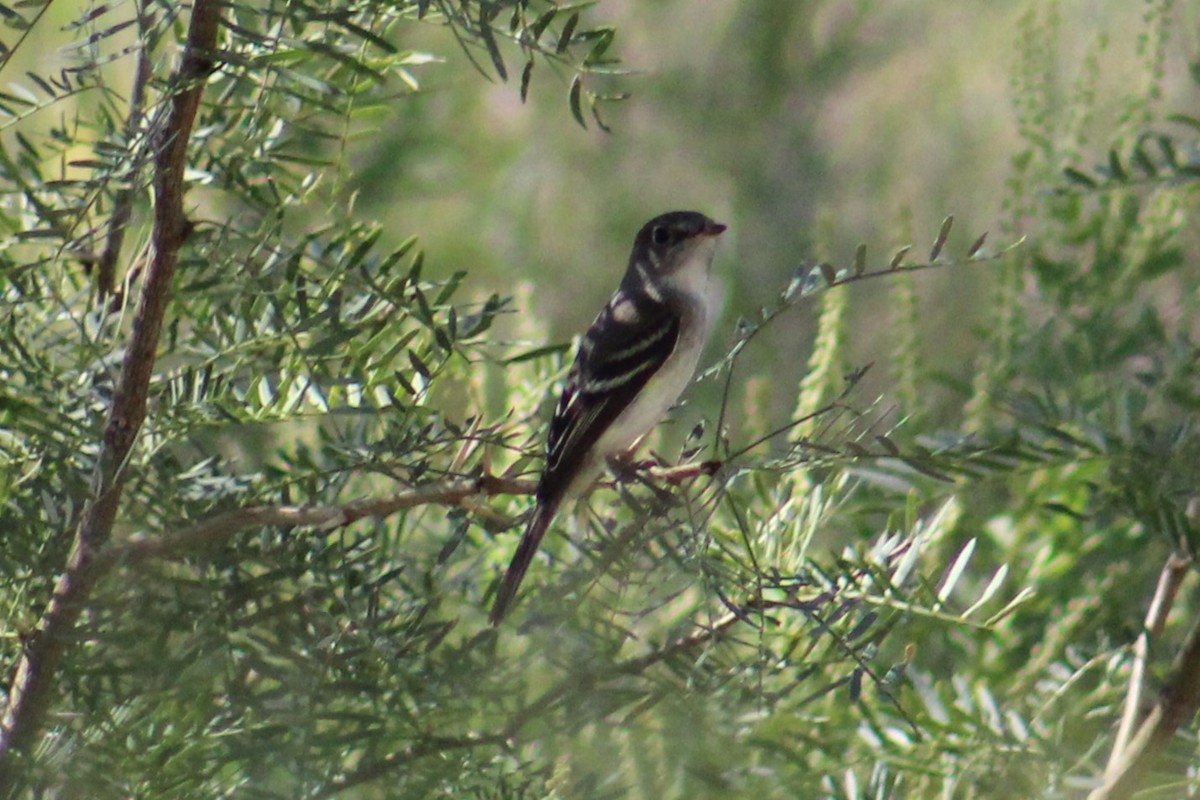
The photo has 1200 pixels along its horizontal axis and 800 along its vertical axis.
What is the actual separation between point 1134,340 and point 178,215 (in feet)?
2.83

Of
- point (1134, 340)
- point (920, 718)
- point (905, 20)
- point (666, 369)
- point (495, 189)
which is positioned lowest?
point (920, 718)

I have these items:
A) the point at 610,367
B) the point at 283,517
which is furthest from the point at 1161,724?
the point at 610,367

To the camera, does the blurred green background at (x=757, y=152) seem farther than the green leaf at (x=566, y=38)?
Yes

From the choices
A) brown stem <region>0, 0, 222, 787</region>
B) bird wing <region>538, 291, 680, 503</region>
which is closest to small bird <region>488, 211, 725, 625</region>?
bird wing <region>538, 291, 680, 503</region>

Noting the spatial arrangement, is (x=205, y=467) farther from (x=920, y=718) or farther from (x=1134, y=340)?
(x=1134, y=340)

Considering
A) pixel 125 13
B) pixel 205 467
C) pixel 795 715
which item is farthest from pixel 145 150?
pixel 125 13

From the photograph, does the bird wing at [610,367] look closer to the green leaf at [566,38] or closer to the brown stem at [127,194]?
the brown stem at [127,194]

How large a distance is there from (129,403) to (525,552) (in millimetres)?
351

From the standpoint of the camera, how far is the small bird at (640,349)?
165 centimetres

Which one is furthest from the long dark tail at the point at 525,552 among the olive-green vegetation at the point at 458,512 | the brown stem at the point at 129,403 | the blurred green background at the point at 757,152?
the blurred green background at the point at 757,152

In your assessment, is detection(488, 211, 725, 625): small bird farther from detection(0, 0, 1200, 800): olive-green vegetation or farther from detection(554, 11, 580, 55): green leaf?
detection(554, 11, 580, 55): green leaf

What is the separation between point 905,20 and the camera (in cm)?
304

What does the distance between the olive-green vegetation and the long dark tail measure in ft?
0.05

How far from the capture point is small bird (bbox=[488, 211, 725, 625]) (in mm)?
1649
